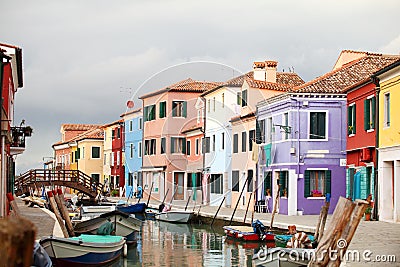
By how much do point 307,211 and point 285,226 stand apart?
751 centimetres

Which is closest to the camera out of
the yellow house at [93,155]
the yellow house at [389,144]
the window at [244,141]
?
the yellow house at [389,144]

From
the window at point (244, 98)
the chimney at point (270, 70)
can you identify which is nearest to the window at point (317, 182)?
the window at point (244, 98)

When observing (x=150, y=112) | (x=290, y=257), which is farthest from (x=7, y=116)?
(x=150, y=112)

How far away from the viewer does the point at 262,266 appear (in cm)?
1719

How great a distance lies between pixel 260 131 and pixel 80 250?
816 inches

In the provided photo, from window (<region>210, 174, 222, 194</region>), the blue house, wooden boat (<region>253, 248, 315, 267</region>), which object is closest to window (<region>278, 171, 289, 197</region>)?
window (<region>210, 174, 222, 194</region>)

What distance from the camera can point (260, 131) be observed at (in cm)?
3703

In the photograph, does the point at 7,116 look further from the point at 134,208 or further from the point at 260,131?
the point at 134,208

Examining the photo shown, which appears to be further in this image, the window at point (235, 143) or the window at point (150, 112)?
the window at point (150, 112)

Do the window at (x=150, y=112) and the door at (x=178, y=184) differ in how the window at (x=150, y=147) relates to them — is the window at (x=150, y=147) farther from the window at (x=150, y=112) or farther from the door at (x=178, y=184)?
the door at (x=178, y=184)

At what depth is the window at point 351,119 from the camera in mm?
30078

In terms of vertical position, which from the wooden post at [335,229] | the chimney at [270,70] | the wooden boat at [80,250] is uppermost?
the chimney at [270,70]

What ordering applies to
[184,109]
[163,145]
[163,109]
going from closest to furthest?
[184,109]
[163,109]
[163,145]

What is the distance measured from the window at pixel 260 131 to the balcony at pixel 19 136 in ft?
39.8
